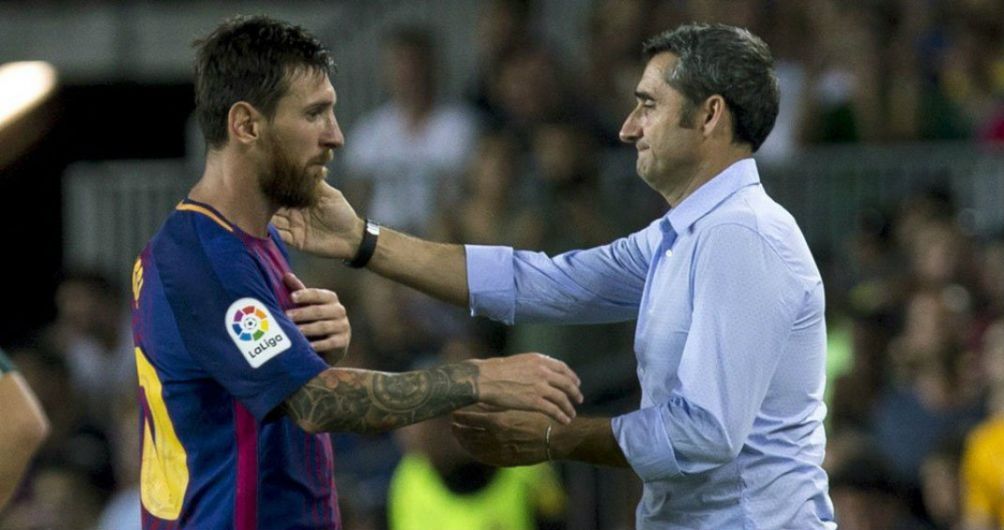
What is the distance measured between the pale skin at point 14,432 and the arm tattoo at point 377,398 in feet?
2.37

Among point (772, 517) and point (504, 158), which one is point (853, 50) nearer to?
point (504, 158)

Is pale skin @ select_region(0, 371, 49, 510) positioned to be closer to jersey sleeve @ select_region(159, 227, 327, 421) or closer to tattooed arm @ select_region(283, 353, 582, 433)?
jersey sleeve @ select_region(159, 227, 327, 421)

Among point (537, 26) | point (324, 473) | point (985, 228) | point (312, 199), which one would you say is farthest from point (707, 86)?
point (537, 26)

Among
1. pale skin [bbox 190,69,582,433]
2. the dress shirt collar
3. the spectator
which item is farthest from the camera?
the spectator

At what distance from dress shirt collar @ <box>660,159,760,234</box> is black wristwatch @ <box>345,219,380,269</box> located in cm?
86

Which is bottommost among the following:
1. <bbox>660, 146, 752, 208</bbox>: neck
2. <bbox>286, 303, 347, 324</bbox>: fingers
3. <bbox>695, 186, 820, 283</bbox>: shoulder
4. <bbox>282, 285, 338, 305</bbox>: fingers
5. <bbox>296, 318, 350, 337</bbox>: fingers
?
<bbox>296, 318, 350, 337</bbox>: fingers

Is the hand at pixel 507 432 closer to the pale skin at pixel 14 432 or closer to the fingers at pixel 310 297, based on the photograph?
the fingers at pixel 310 297

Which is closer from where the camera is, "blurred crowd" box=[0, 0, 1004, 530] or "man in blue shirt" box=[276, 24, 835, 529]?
"man in blue shirt" box=[276, 24, 835, 529]

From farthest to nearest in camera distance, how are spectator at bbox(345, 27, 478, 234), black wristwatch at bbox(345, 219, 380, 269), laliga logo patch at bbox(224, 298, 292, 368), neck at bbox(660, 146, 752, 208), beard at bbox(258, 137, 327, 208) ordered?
spectator at bbox(345, 27, 478, 234) < black wristwatch at bbox(345, 219, 380, 269) < neck at bbox(660, 146, 752, 208) < beard at bbox(258, 137, 327, 208) < laliga logo patch at bbox(224, 298, 292, 368)

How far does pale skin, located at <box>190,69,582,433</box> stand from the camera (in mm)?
4809

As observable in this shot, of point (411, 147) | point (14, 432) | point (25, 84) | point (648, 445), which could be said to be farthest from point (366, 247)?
point (25, 84)

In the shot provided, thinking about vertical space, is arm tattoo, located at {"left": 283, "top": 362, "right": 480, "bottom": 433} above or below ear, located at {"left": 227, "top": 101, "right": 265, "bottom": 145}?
below

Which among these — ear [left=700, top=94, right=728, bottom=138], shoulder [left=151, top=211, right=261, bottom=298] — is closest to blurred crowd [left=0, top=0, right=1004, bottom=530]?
ear [left=700, top=94, right=728, bottom=138]

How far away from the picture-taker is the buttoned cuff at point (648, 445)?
16.0 ft
